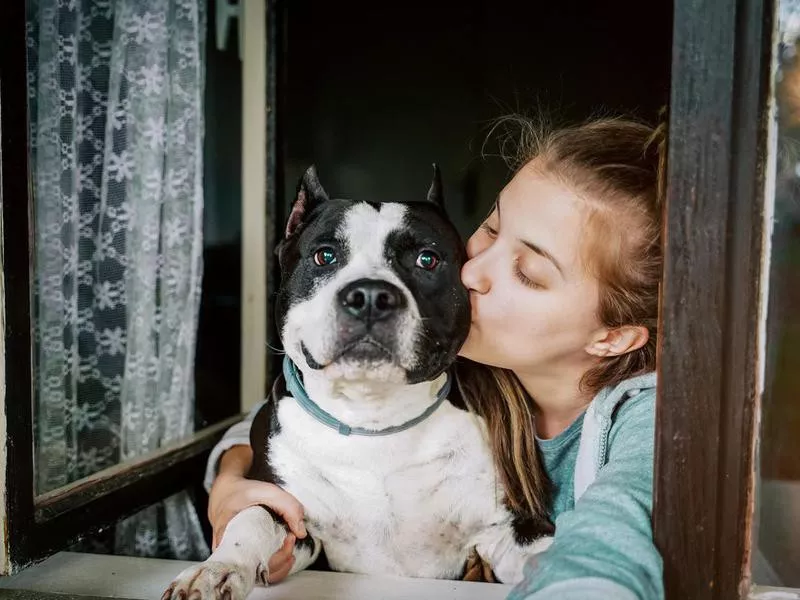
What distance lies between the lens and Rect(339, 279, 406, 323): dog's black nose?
138 cm

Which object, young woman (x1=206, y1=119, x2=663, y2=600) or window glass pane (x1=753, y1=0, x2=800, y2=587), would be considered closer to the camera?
window glass pane (x1=753, y1=0, x2=800, y2=587)

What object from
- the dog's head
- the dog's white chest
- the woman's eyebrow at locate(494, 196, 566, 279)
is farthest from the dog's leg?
the woman's eyebrow at locate(494, 196, 566, 279)

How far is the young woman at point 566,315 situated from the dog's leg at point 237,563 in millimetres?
89

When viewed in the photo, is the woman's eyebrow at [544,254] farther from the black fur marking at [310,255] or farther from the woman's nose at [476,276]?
the black fur marking at [310,255]

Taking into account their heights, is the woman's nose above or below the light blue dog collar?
above

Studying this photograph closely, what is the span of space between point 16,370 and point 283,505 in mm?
643

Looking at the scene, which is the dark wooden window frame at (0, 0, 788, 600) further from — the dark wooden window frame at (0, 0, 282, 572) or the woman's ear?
the dark wooden window frame at (0, 0, 282, 572)

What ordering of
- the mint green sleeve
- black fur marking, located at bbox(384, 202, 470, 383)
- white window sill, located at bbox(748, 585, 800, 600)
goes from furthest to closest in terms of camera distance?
black fur marking, located at bbox(384, 202, 470, 383), white window sill, located at bbox(748, 585, 800, 600), the mint green sleeve

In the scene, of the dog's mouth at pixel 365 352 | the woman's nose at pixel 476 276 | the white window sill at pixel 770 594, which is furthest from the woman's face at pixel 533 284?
the white window sill at pixel 770 594

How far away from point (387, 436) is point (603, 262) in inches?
25.3

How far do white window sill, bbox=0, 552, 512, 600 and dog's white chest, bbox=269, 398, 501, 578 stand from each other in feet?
0.20

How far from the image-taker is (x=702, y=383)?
1079mm

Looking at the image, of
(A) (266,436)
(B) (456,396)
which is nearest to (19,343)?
(A) (266,436)

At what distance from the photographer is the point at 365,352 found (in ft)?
4.59
